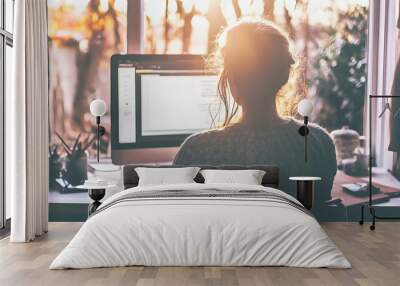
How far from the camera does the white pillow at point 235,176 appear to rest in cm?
662

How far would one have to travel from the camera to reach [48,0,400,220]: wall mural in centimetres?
724

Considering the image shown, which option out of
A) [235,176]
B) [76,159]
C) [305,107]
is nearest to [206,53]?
[305,107]

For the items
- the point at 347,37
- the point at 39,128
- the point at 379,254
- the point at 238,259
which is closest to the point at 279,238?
the point at 238,259

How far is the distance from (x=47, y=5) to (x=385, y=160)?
14.8 feet

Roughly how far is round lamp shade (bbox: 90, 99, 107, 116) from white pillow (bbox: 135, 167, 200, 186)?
842mm

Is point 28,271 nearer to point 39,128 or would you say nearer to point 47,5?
point 39,128

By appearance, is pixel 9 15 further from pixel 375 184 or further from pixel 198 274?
pixel 375 184

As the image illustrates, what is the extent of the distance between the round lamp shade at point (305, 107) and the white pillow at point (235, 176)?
0.87 m

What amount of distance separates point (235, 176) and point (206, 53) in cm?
161

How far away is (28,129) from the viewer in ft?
19.5

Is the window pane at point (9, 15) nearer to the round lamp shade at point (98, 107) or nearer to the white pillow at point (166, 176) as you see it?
the round lamp shade at point (98, 107)

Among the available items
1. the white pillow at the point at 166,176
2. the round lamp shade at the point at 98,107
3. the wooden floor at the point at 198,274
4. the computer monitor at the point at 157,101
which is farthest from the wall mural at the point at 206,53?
the wooden floor at the point at 198,274

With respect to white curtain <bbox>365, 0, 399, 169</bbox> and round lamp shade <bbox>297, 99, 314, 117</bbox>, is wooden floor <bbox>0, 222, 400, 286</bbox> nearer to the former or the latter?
round lamp shade <bbox>297, 99, 314, 117</bbox>

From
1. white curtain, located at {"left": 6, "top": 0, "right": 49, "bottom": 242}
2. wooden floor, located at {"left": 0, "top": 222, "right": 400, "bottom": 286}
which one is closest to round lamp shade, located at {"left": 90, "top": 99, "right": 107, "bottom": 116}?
white curtain, located at {"left": 6, "top": 0, "right": 49, "bottom": 242}
